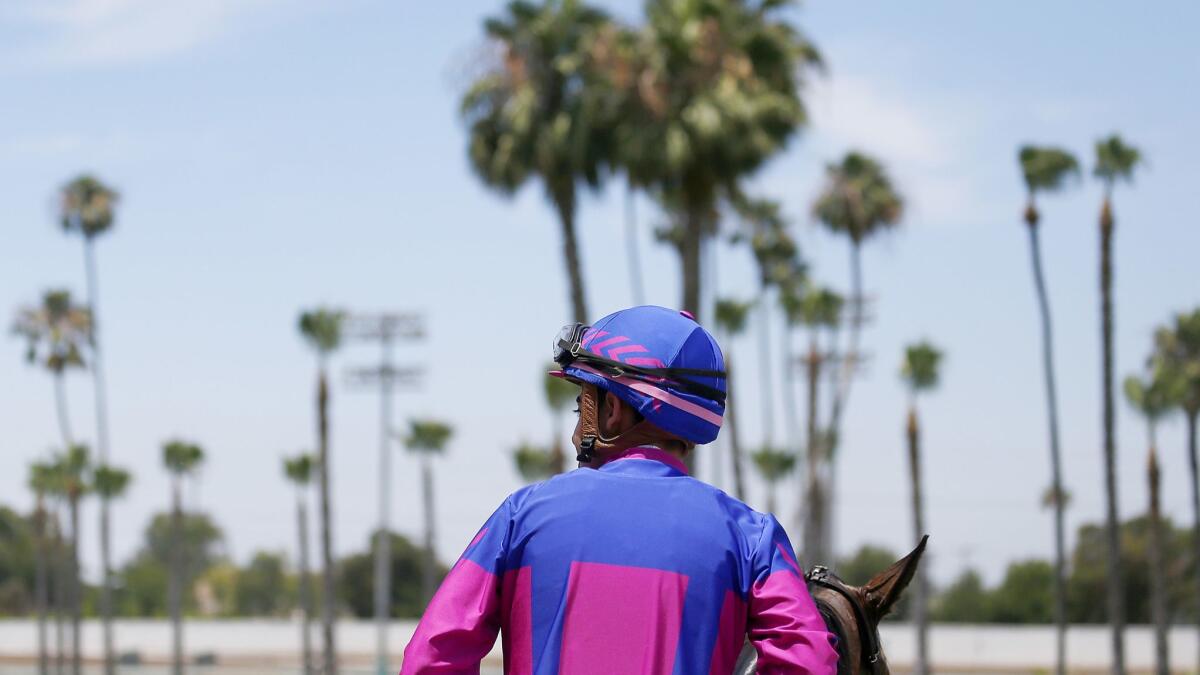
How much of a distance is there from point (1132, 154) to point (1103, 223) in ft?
7.06

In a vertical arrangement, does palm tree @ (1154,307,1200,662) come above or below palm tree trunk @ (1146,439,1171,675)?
above

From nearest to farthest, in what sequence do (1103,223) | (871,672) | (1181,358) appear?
(871,672)
(1103,223)
(1181,358)

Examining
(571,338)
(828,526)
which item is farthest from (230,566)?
(571,338)

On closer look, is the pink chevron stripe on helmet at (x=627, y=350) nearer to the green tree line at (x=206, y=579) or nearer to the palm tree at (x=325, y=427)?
the palm tree at (x=325, y=427)

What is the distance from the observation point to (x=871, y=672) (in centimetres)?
303

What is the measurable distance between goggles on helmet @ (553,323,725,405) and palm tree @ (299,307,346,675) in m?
42.1

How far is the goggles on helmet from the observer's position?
297cm

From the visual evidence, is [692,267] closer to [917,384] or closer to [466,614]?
[917,384]

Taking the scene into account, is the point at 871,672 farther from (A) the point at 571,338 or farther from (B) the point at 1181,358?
(B) the point at 1181,358

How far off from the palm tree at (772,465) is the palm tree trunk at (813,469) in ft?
15.2

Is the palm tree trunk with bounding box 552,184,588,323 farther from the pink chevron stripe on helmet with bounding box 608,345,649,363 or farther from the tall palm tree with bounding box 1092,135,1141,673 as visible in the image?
the pink chevron stripe on helmet with bounding box 608,345,649,363

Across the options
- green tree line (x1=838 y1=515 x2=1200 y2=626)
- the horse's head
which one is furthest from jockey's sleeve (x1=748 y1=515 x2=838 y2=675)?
green tree line (x1=838 y1=515 x2=1200 y2=626)

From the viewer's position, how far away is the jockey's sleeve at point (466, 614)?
2797 millimetres

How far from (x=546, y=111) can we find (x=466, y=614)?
33286mm
